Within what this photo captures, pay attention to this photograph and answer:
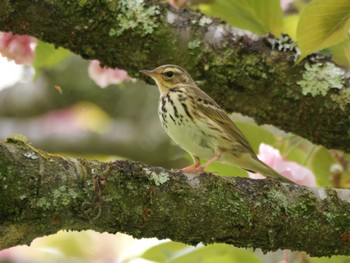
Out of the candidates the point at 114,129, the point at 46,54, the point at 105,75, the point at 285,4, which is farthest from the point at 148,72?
the point at 114,129

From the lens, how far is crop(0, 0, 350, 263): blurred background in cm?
290

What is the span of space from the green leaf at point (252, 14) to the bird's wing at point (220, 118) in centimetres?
34

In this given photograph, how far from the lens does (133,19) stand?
2.75 m

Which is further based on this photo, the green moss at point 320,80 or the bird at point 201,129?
the bird at point 201,129

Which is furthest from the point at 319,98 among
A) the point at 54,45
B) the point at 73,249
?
the point at 73,249

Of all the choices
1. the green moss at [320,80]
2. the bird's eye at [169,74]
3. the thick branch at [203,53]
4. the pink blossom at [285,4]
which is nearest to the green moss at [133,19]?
the thick branch at [203,53]

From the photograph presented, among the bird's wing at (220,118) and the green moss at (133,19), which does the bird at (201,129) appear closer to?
the bird's wing at (220,118)

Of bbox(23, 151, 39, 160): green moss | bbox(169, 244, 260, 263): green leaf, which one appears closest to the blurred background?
bbox(169, 244, 260, 263): green leaf

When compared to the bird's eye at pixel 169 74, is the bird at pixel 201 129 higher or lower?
lower

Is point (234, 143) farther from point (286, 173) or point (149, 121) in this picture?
point (149, 121)

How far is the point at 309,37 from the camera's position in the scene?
2324mm

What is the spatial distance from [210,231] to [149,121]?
3.33 m

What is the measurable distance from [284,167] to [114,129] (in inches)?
96.8

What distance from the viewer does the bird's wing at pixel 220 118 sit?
3027 millimetres
